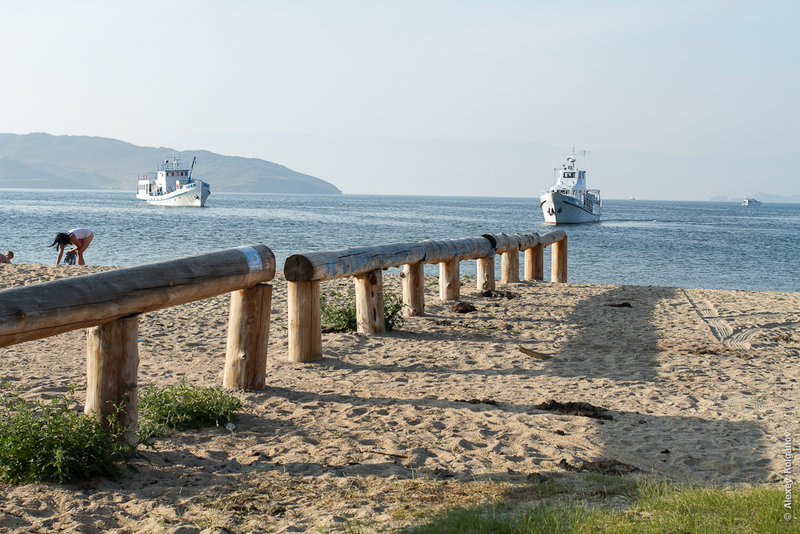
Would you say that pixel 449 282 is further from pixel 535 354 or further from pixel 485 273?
pixel 535 354

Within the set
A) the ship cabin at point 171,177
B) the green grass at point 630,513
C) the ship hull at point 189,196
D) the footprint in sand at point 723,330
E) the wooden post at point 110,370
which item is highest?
the ship cabin at point 171,177

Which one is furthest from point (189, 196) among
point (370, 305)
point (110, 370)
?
point (110, 370)

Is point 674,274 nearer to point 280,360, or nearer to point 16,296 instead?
point 280,360

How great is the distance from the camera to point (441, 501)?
3.41 meters

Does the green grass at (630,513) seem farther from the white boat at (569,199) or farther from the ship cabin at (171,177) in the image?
the ship cabin at (171,177)

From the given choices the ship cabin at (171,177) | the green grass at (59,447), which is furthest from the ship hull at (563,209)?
the green grass at (59,447)

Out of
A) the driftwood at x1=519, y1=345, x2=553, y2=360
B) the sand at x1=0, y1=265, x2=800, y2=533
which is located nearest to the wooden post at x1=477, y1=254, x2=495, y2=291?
the sand at x1=0, y1=265, x2=800, y2=533

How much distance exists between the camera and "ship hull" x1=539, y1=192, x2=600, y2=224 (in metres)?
55.8

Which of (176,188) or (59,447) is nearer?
(59,447)

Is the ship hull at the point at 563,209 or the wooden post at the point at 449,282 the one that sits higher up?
the ship hull at the point at 563,209

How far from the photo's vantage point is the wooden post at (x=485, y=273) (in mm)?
11719

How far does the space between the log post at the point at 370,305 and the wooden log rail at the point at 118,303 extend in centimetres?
282

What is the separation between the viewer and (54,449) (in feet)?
11.6

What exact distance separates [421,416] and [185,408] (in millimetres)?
1591
